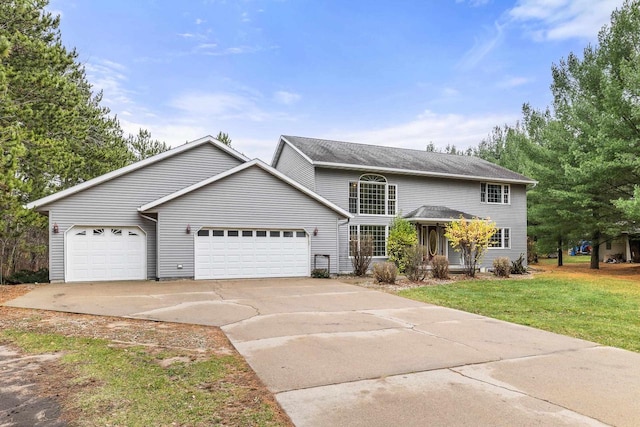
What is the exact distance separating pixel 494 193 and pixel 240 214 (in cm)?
1524

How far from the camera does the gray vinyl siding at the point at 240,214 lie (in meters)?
15.1

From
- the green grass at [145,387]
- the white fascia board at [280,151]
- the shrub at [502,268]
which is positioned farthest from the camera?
the white fascia board at [280,151]

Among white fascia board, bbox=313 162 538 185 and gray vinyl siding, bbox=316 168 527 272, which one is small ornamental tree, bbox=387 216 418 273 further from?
white fascia board, bbox=313 162 538 185

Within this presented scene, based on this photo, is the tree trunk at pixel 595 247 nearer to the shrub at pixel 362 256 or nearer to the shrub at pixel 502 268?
the shrub at pixel 502 268

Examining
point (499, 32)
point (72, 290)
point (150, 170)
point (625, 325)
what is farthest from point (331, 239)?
point (499, 32)

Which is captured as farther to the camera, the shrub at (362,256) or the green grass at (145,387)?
the shrub at (362,256)

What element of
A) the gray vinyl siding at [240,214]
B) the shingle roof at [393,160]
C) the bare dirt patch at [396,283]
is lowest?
→ the bare dirt patch at [396,283]

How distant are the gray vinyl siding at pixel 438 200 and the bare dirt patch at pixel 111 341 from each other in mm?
12086

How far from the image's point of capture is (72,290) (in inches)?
485

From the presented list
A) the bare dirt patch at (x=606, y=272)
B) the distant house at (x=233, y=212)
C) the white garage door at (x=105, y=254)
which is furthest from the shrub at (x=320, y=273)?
the bare dirt patch at (x=606, y=272)

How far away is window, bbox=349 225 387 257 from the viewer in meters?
19.6

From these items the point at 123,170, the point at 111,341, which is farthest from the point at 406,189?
the point at 111,341

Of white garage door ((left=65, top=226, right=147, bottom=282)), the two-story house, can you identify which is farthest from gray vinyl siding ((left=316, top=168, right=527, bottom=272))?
white garage door ((left=65, top=226, right=147, bottom=282))

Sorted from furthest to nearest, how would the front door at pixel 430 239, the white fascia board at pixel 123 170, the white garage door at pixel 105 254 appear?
the front door at pixel 430 239
the white garage door at pixel 105 254
the white fascia board at pixel 123 170
